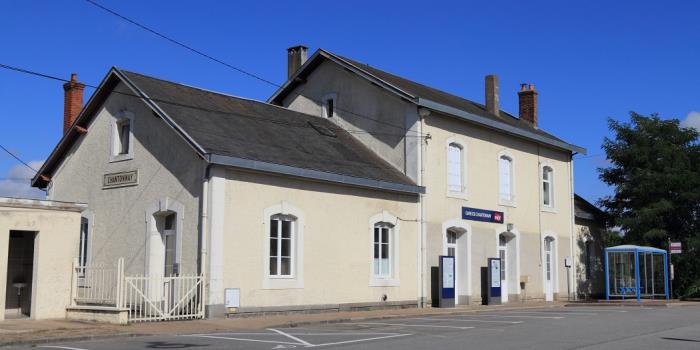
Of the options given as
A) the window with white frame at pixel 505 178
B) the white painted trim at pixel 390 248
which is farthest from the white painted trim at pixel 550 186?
the white painted trim at pixel 390 248

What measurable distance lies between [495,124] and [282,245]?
10.2 meters

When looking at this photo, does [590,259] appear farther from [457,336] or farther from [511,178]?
[457,336]

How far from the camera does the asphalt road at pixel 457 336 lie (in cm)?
1238

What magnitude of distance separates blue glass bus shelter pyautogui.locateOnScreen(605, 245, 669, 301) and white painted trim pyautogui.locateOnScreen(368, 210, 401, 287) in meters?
9.70

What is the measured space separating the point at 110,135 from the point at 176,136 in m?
3.00

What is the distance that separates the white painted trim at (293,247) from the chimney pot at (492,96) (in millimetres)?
12268

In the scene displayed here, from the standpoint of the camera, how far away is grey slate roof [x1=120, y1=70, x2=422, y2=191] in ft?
62.1

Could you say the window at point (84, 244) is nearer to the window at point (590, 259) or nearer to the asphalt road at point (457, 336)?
the asphalt road at point (457, 336)

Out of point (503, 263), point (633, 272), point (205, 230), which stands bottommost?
point (633, 272)

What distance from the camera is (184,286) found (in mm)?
17688

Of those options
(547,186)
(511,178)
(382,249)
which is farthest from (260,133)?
(547,186)

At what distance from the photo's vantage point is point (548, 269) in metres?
30.0

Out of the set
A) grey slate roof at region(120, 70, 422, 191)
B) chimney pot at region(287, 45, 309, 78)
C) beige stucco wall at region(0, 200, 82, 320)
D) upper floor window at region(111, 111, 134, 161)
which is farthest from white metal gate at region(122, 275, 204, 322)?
chimney pot at region(287, 45, 309, 78)

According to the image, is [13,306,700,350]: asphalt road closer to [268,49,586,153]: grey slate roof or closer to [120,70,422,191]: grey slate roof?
[120,70,422,191]: grey slate roof
